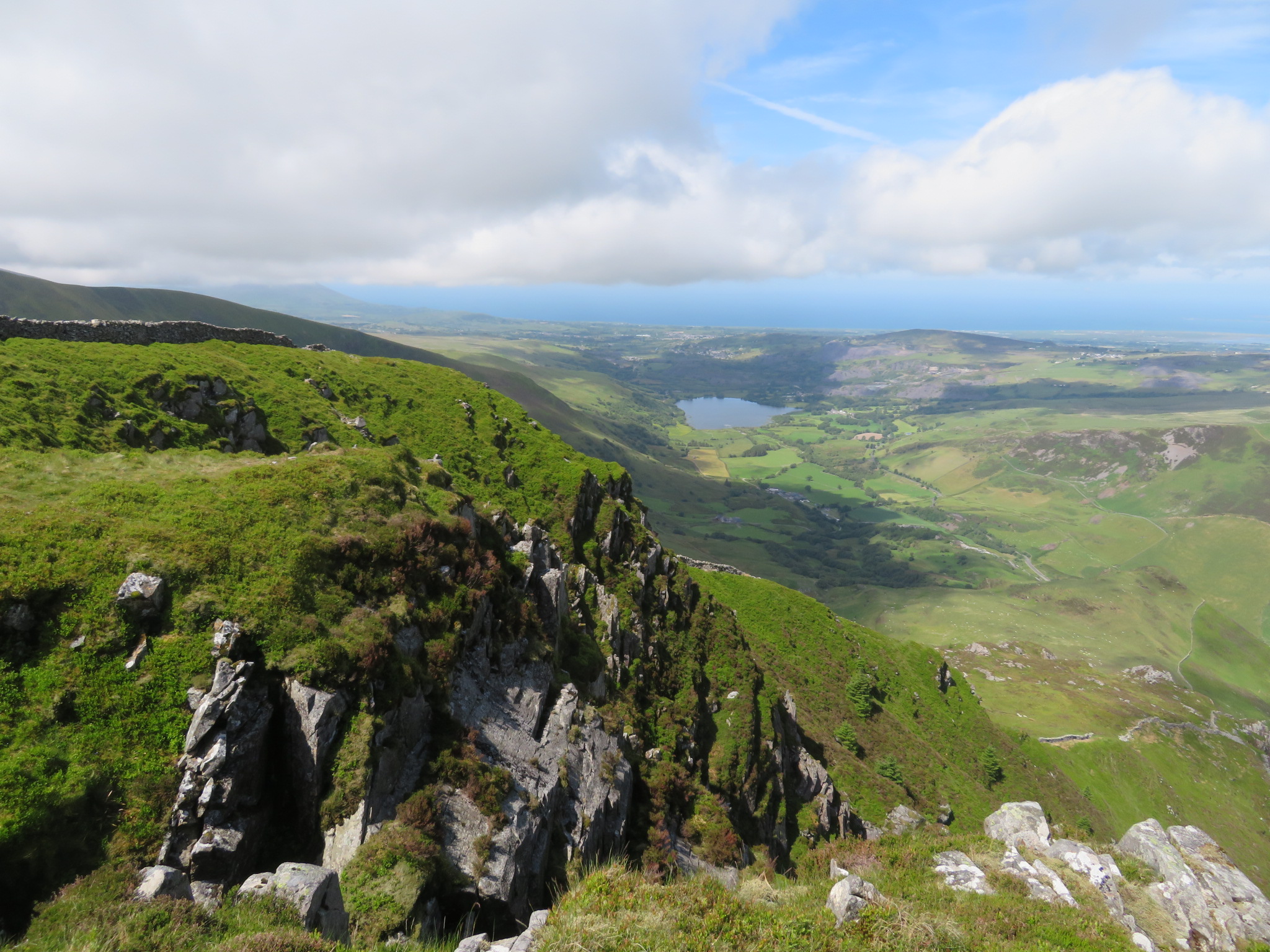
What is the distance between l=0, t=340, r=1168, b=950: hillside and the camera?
45.0ft

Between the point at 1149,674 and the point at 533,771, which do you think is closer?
the point at 533,771

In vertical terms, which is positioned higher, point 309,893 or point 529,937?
point 309,893

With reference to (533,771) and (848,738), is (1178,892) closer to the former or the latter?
(533,771)

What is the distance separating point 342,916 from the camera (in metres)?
13.4

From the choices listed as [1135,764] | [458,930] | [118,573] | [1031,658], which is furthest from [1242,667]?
[118,573]

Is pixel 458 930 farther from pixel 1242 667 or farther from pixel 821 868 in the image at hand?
pixel 1242 667

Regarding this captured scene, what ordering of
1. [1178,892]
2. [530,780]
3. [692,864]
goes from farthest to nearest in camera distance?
1. [692,864]
2. [530,780]
3. [1178,892]

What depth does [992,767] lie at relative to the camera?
6088 cm

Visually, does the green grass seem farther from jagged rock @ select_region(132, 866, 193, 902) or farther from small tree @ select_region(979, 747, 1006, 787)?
small tree @ select_region(979, 747, 1006, 787)

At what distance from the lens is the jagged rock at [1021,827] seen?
2122 cm

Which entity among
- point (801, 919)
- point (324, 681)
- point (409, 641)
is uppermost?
point (324, 681)

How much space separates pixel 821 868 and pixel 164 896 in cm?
2105

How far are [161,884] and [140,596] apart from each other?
316 inches

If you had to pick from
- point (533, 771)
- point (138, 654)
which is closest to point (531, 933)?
point (533, 771)
